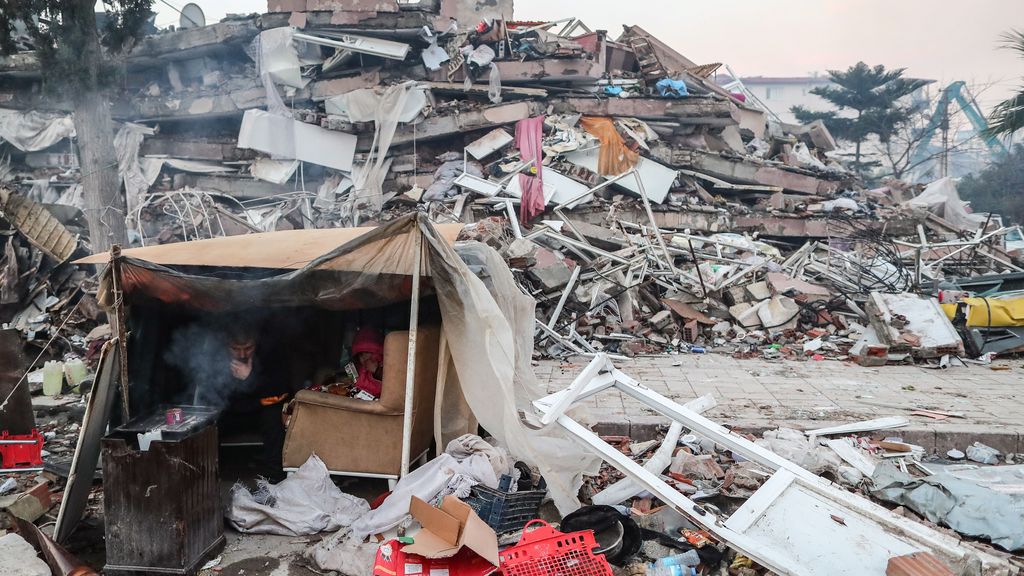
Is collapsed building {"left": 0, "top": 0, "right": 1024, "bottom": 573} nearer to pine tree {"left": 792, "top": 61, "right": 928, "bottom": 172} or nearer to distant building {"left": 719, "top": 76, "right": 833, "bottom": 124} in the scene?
pine tree {"left": 792, "top": 61, "right": 928, "bottom": 172}

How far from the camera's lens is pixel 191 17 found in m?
16.6

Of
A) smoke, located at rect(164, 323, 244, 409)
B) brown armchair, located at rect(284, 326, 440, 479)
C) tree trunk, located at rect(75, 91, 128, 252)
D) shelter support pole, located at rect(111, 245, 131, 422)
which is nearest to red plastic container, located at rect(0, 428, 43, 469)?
smoke, located at rect(164, 323, 244, 409)

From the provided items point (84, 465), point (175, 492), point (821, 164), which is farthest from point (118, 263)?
point (821, 164)

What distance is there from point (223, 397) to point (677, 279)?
7.74 m

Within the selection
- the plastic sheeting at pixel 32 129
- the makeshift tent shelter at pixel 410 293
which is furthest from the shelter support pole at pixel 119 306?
the plastic sheeting at pixel 32 129

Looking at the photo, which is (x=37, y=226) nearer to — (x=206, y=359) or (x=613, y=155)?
(x=206, y=359)

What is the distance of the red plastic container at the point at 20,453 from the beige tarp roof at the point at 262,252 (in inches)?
65.7

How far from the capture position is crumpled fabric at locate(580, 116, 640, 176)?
15.0 meters

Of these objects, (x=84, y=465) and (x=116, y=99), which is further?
(x=116, y=99)

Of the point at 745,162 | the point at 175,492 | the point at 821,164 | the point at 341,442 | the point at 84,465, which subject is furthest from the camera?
the point at 821,164

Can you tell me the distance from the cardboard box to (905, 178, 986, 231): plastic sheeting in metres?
17.4

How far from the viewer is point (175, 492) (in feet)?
11.9

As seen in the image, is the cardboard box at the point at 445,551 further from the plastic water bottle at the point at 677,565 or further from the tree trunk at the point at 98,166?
the tree trunk at the point at 98,166

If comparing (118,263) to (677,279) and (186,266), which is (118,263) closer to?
(186,266)
